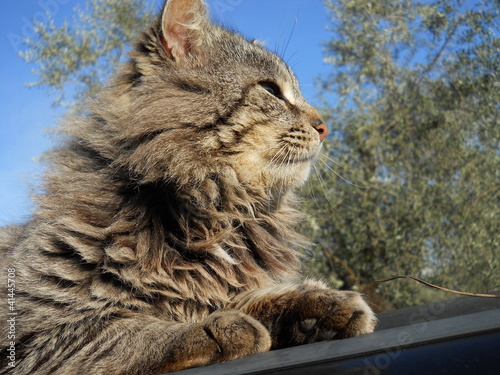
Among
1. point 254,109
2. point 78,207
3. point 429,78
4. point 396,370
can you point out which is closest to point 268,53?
point 254,109

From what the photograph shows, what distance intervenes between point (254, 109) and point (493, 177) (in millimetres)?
5200

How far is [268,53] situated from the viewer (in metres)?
3.05

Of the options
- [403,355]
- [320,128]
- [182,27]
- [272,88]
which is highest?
[182,27]

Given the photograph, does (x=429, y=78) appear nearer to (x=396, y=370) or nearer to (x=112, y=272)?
(x=112, y=272)

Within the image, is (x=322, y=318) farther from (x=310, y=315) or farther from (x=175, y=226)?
(x=175, y=226)

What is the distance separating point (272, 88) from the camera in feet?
9.53

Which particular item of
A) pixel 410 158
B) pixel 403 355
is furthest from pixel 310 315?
pixel 410 158

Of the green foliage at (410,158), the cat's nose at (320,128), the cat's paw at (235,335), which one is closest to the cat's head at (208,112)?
the cat's nose at (320,128)

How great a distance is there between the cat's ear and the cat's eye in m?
0.42

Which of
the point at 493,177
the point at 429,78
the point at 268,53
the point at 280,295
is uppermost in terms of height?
the point at 429,78

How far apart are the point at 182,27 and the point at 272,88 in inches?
23.5

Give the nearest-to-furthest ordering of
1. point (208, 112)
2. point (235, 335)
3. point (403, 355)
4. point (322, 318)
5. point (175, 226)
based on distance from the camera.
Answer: point (403, 355)
point (235, 335)
point (322, 318)
point (175, 226)
point (208, 112)

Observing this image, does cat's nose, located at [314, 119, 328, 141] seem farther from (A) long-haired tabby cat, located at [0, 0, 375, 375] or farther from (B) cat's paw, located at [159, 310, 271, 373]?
(B) cat's paw, located at [159, 310, 271, 373]

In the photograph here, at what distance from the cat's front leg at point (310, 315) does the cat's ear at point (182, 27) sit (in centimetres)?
144
